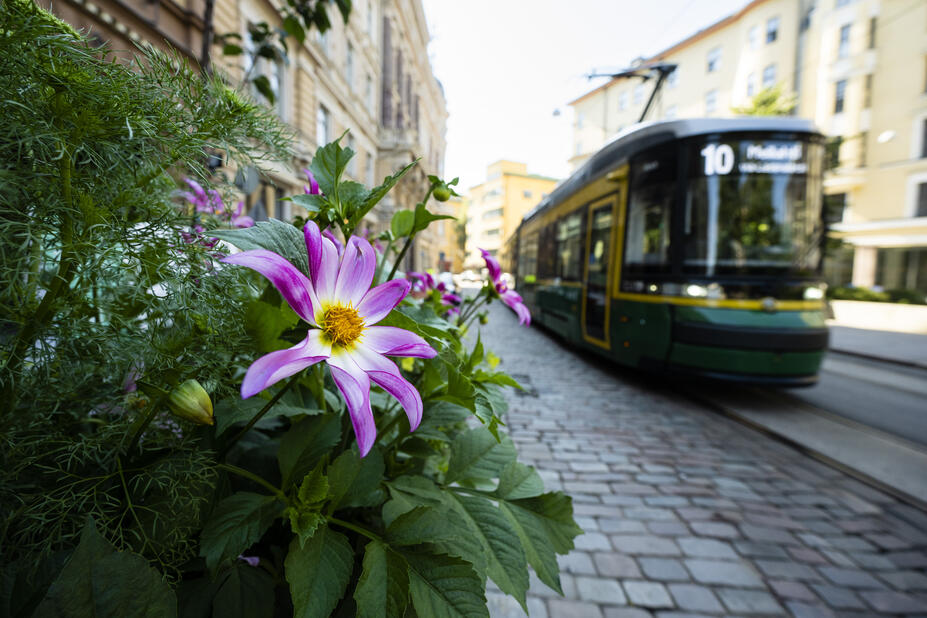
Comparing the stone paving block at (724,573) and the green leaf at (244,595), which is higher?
the green leaf at (244,595)

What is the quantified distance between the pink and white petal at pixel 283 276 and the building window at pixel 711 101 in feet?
156

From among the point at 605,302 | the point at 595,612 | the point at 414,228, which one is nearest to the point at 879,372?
the point at 605,302

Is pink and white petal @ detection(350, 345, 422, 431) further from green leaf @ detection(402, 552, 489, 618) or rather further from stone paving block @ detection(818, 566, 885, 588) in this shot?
stone paving block @ detection(818, 566, 885, 588)

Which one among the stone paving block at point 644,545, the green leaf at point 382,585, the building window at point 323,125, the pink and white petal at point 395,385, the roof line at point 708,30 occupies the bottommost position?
the stone paving block at point 644,545

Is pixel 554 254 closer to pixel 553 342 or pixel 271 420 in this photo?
pixel 553 342

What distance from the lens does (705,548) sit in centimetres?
287

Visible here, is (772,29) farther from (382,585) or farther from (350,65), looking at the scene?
(382,585)

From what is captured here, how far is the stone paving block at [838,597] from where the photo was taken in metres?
2.41

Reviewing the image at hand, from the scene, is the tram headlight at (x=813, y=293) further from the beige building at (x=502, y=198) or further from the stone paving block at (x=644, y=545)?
the beige building at (x=502, y=198)

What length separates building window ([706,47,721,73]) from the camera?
39.3 metres

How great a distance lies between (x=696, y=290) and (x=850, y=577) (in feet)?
12.1


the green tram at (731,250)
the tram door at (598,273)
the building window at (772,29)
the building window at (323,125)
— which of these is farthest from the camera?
the building window at (772,29)

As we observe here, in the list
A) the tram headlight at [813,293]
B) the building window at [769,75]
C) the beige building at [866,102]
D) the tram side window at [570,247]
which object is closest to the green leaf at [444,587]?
the tram headlight at [813,293]

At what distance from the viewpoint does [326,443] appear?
26.4 inches
